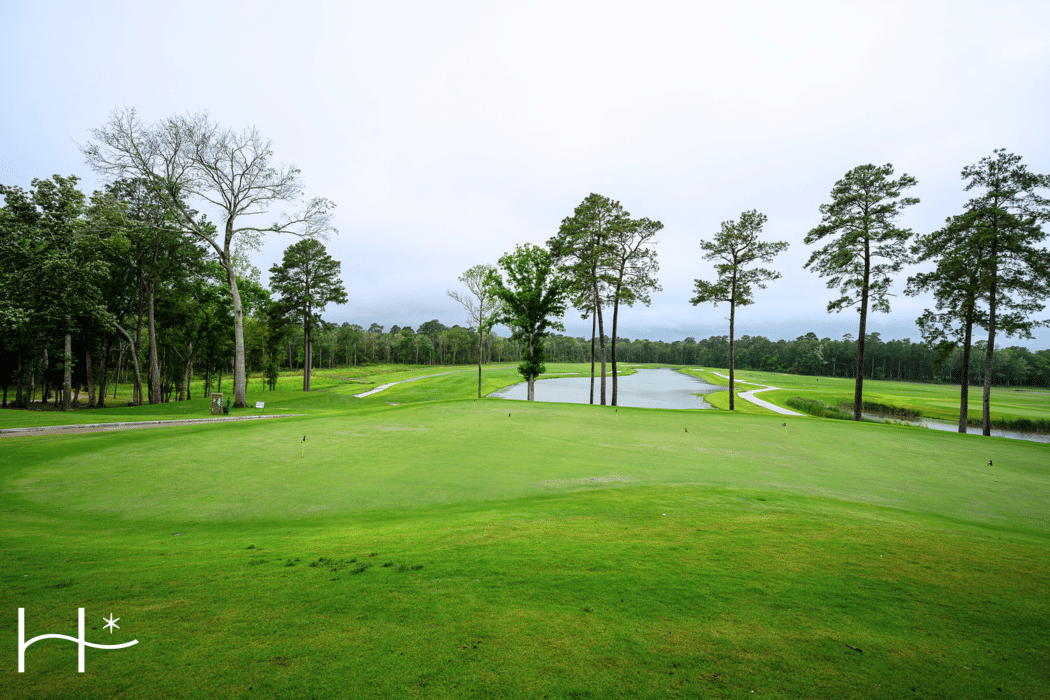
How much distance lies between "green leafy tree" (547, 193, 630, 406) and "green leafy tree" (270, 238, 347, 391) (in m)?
20.8

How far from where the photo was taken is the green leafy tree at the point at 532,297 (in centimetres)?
3064

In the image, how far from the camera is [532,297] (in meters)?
30.5

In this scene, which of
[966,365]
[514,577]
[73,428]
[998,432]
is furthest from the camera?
[998,432]

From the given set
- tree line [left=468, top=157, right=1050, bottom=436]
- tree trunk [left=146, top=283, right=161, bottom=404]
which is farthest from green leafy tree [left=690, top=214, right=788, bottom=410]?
tree trunk [left=146, top=283, right=161, bottom=404]

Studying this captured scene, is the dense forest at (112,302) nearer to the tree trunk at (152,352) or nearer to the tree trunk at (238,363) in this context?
the tree trunk at (152,352)

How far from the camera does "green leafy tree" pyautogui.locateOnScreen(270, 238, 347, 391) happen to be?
3647 centimetres

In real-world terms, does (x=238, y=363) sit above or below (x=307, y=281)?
below

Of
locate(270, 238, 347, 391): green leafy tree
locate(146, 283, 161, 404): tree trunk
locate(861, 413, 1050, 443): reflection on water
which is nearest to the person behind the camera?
locate(146, 283, 161, 404): tree trunk

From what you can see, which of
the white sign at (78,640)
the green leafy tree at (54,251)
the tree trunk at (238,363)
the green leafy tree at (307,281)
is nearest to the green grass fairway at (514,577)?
the white sign at (78,640)

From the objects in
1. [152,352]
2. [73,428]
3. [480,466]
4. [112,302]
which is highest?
[112,302]

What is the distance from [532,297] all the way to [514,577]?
89.3ft

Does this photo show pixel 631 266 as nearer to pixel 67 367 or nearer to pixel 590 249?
pixel 590 249

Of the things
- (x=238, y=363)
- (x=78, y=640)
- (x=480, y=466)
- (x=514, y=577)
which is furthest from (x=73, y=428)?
(x=514, y=577)

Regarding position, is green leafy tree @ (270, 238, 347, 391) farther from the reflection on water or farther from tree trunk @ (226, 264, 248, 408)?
the reflection on water
